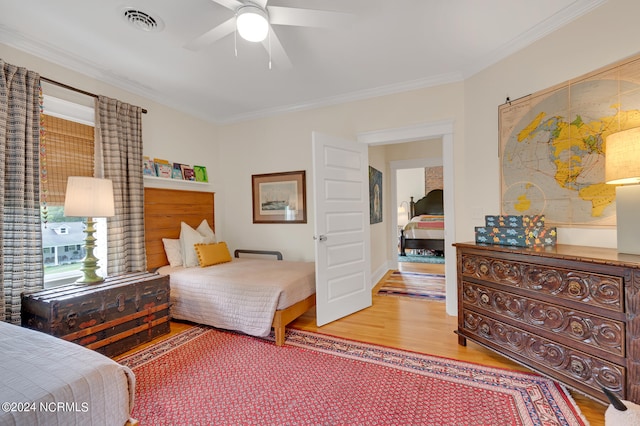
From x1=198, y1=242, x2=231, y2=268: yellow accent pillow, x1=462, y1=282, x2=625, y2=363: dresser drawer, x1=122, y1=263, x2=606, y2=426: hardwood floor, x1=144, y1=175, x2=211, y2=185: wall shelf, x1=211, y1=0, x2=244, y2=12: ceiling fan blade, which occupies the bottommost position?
x1=122, y1=263, x2=606, y2=426: hardwood floor

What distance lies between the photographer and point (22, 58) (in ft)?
7.68

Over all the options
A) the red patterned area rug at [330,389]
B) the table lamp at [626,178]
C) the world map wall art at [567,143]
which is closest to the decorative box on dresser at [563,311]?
the table lamp at [626,178]

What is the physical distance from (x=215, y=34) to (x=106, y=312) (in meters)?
2.29

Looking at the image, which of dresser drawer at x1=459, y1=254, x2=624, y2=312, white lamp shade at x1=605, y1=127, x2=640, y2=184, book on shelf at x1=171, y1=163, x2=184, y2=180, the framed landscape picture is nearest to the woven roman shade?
book on shelf at x1=171, y1=163, x2=184, y2=180

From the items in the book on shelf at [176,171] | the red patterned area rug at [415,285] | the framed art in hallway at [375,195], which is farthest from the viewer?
the framed art in hallway at [375,195]

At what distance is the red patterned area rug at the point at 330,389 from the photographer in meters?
1.63

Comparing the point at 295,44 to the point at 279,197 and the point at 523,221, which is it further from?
the point at 523,221

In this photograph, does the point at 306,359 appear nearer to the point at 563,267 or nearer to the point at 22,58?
the point at 563,267

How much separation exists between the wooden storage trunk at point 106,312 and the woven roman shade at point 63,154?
35.9 inches

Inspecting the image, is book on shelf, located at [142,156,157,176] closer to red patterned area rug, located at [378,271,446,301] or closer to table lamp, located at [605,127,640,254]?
red patterned area rug, located at [378,271,446,301]

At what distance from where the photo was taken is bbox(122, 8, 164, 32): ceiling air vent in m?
2.01

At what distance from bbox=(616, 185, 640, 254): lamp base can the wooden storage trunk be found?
3.51m

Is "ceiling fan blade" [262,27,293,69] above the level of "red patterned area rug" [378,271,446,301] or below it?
above

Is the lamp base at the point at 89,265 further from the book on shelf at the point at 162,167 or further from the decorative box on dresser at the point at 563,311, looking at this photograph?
the decorative box on dresser at the point at 563,311
